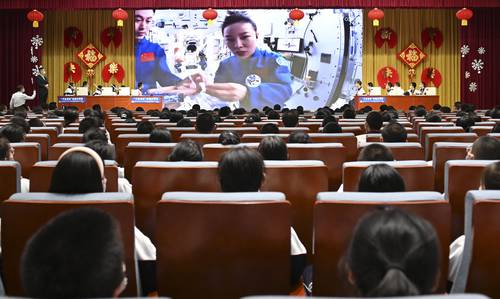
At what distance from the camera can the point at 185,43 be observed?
16.7 meters

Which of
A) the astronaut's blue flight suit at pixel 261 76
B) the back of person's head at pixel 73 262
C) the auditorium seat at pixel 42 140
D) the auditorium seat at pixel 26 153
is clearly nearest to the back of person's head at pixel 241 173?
the back of person's head at pixel 73 262

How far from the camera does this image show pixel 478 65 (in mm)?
16828

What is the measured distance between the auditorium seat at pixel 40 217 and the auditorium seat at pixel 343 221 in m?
0.58

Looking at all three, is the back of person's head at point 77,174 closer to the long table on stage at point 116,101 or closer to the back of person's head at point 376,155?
the back of person's head at point 376,155

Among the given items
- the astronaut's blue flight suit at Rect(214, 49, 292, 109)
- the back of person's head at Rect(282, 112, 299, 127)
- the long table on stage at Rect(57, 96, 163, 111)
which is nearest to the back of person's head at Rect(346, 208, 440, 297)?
the back of person's head at Rect(282, 112, 299, 127)

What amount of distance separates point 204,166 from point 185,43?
13.9 metres

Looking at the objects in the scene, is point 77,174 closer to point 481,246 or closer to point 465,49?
point 481,246

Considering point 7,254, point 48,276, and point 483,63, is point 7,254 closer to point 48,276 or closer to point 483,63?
point 48,276

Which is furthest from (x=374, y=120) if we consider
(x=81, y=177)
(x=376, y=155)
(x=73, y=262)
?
(x=73, y=262)

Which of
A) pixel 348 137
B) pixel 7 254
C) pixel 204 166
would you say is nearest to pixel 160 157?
pixel 204 166

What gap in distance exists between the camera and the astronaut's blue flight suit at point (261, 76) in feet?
54.4

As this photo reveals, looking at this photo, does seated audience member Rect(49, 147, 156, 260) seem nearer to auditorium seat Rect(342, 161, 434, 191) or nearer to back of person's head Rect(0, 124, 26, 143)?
auditorium seat Rect(342, 161, 434, 191)

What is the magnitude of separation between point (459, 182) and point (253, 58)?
13.7m

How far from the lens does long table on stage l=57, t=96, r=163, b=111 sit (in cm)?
1522
